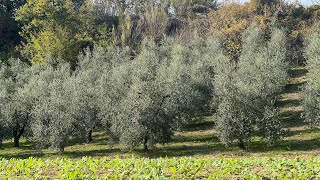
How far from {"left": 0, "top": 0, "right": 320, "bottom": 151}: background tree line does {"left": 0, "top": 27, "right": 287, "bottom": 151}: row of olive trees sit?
5.2 inches

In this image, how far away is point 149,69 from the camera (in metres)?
58.3

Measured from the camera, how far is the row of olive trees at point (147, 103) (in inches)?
1341

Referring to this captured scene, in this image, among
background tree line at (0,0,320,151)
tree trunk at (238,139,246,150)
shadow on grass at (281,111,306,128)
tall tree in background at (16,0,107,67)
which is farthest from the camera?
tall tree in background at (16,0,107,67)

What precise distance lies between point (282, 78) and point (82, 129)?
29.3 m

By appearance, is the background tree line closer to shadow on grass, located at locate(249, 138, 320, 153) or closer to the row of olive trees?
the row of olive trees

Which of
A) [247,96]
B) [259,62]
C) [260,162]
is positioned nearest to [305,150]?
[247,96]

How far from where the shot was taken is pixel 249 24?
77875 millimetres

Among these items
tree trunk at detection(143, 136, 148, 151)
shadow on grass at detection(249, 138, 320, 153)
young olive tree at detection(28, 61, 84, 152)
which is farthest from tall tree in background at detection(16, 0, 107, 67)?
shadow on grass at detection(249, 138, 320, 153)

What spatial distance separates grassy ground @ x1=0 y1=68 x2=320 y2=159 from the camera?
1247 inches

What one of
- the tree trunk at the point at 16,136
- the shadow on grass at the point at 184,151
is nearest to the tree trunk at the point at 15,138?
the tree trunk at the point at 16,136

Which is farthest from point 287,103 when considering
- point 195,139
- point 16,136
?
point 16,136

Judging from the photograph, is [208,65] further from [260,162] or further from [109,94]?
[260,162]

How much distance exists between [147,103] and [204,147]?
7.69 m

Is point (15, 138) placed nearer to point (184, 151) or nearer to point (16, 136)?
point (16, 136)
